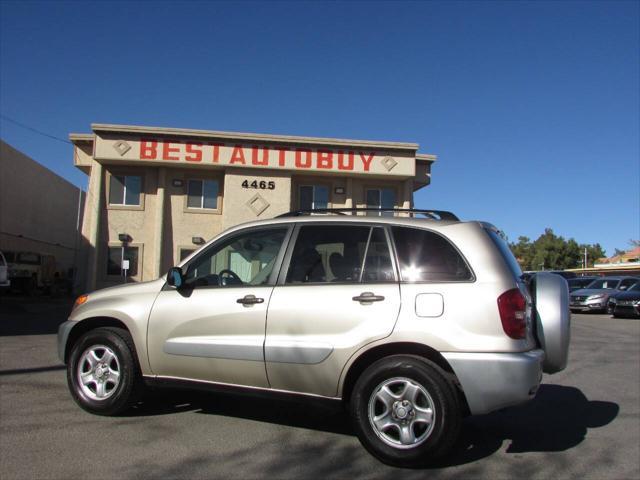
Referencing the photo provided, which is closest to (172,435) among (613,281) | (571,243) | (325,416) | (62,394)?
(325,416)

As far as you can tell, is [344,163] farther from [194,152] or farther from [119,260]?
[119,260]

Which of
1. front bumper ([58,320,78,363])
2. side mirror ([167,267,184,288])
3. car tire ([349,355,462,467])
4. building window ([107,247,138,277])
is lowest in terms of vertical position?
car tire ([349,355,462,467])

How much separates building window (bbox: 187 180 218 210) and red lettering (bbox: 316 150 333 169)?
4.58 meters

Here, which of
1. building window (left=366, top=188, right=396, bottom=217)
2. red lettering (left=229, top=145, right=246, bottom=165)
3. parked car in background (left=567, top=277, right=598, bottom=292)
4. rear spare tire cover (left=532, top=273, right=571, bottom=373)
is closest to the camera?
rear spare tire cover (left=532, top=273, right=571, bottom=373)

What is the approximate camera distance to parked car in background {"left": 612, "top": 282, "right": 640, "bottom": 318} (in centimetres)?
1917

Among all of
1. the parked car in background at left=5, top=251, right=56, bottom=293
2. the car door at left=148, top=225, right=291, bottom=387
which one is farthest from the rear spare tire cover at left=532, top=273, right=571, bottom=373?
the parked car in background at left=5, top=251, right=56, bottom=293

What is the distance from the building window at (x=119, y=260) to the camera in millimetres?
22703

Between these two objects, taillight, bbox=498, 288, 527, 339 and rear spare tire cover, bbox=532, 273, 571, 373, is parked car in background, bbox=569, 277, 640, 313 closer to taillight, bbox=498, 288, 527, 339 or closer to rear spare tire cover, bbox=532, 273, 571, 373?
rear spare tire cover, bbox=532, 273, 571, 373

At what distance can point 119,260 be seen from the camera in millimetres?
22812

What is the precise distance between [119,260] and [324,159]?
378 inches

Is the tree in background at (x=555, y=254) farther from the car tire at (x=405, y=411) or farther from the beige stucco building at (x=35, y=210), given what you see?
the car tire at (x=405, y=411)

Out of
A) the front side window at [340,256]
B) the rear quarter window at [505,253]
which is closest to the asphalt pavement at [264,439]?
the front side window at [340,256]

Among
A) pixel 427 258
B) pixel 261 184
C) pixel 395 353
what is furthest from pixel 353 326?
pixel 261 184

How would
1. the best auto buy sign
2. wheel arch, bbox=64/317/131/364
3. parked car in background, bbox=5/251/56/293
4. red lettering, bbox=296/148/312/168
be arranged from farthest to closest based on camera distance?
parked car in background, bbox=5/251/56/293 → red lettering, bbox=296/148/312/168 → the best auto buy sign → wheel arch, bbox=64/317/131/364
